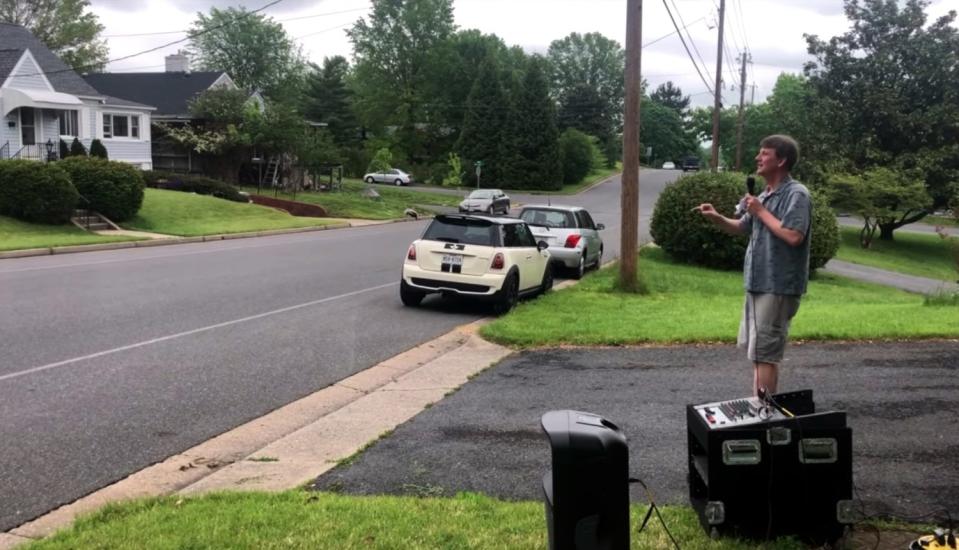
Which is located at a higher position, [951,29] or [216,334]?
[951,29]

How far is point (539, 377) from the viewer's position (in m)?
8.01

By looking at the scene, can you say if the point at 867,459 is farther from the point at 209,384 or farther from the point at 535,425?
the point at 209,384

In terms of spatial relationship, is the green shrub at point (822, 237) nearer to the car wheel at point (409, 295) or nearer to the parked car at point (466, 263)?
the parked car at point (466, 263)

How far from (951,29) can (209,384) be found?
48169 millimetres

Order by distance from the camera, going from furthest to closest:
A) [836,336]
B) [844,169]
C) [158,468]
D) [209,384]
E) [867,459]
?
[844,169]
[836,336]
[209,384]
[158,468]
[867,459]

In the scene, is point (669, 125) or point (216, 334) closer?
point (216, 334)

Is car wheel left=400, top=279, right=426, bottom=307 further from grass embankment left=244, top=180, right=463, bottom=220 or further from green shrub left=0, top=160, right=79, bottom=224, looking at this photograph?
grass embankment left=244, top=180, right=463, bottom=220

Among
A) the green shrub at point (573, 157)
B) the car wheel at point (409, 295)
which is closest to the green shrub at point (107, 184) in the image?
the car wheel at point (409, 295)

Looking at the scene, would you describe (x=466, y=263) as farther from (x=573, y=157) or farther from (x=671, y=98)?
(x=671, y=98)

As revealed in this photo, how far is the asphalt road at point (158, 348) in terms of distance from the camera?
18.7 feet

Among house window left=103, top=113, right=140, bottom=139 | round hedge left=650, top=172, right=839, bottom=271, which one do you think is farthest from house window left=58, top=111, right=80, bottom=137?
round hedge left=650, top=172, right=839, bottom=271

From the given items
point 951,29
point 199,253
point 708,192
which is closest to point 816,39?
point 951,29

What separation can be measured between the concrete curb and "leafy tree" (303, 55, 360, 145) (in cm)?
6940

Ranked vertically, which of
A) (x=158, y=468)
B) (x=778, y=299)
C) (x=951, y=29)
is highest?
(x=951, y=29)
